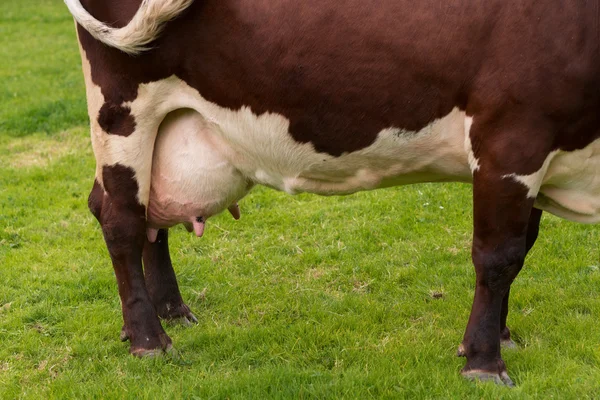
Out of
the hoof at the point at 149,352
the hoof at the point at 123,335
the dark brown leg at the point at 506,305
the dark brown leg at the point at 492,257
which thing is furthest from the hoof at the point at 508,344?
the hoof at the point at 123,335

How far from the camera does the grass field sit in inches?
162

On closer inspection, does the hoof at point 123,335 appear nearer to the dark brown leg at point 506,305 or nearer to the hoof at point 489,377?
the hoof at point 489,377

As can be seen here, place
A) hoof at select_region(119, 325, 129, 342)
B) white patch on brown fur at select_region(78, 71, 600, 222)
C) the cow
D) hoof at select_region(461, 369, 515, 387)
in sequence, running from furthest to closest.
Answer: hoof at select_region(119, 325, 129, 342)
hoof at select_region(461, 369, 515, 387)
white patch on brown fur at select_region(78, 71, 600, 222)
the cow

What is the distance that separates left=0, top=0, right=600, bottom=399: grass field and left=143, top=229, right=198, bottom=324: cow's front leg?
7.7 inches

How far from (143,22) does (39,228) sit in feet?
Result: 10.3

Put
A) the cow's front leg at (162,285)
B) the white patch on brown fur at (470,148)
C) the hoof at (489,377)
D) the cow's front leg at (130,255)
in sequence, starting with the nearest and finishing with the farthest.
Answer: the white patch on brown fur at (470,148) < the hoof at (489,377) < the cow's front leg at (130,255) < the cow's front leg at (162,285)

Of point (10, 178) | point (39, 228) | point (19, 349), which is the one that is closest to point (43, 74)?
point (10, 178)

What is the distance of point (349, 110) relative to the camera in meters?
3.90

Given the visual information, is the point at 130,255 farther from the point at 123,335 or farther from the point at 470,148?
the point at 470,148

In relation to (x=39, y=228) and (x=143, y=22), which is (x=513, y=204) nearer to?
(x=143, y=22)

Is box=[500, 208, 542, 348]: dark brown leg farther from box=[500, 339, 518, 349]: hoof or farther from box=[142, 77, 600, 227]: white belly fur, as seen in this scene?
box=[142, 77, 600, 227]: white belly fur

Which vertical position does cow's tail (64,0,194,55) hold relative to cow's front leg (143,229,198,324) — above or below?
above

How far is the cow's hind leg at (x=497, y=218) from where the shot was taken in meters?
3.69

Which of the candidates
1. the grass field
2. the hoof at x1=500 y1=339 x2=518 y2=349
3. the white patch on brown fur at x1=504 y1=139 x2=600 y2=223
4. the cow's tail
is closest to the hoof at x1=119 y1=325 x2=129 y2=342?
the grass field
